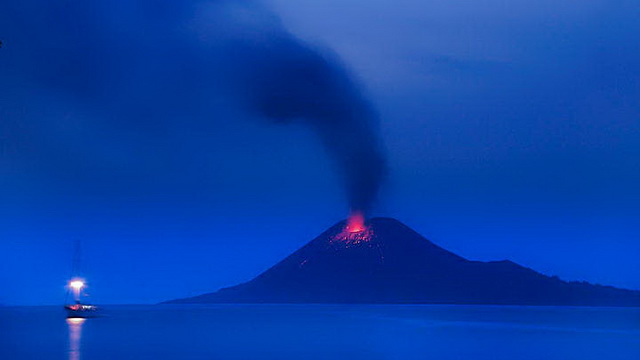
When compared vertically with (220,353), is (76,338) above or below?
above

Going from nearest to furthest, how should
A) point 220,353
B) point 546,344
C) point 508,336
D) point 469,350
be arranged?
point 220,353, point 469,350, point 546,344, point 508,336

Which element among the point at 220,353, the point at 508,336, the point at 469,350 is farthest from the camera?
the point at 508,336

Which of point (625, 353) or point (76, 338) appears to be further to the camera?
Result: point (76, 338)

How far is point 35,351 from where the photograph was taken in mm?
63125

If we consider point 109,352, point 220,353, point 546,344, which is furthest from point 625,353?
point 109,352

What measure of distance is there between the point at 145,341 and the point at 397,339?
77.1ft

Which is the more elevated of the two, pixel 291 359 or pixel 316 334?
pixel 316 334

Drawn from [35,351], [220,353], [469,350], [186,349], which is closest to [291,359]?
[220,353]

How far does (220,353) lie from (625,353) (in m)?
31.8

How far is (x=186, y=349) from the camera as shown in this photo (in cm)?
6412

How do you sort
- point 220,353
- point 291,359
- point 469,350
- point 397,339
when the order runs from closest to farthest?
point 291,359, point 220,353, point 469,350, point 397,339

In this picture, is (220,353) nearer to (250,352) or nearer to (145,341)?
(250,352)

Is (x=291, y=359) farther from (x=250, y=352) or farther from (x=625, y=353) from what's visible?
(x=625, y=353)

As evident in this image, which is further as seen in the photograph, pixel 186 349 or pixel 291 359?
pixel 186 349
